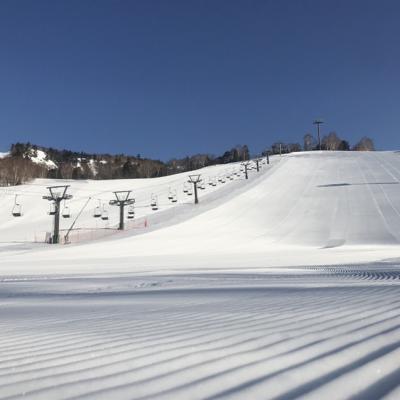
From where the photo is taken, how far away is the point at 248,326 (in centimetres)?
410

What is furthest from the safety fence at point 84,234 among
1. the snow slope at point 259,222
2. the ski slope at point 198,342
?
the ski slope at point 198,342

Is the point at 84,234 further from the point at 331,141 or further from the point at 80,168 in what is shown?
the point at 331,141

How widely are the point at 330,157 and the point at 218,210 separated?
179 ft

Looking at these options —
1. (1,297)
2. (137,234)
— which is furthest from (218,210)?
(1,297)

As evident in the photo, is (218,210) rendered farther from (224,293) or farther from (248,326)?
(248,326)

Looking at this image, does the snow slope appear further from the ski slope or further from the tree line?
the tree line

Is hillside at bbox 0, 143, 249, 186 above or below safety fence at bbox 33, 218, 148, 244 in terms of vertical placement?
above

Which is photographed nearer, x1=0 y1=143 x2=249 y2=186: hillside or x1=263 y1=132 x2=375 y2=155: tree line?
x1=0 y1=143 x2=249 y2=186: hillside

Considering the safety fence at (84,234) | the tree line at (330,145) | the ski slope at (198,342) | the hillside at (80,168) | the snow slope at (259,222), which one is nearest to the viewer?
the ski slope at (198,342)

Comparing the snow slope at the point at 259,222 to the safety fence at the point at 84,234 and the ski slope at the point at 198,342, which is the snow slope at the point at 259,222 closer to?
Answer: the safety fence at the point at 84,234

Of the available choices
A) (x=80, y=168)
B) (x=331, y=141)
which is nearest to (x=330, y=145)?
(x=331, y=141)

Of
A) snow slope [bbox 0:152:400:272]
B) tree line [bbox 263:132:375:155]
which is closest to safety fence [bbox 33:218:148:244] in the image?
snow slope [bbox 0:152:400:272]

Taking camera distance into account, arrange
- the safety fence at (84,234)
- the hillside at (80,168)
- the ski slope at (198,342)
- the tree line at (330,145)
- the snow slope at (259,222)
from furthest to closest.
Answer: the tree line at (330,145), the hillside at (80,168), the safety fence at (84,234), the snow slope at (259,222), the ski slope at (198,342)

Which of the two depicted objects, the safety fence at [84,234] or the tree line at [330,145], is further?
the tree line at [330,145]
